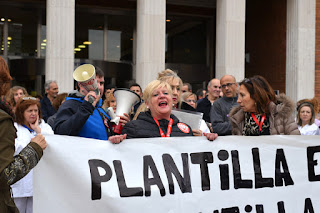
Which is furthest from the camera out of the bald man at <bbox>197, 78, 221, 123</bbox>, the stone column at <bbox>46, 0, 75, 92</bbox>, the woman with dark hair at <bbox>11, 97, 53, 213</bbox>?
the stone column at <bbox>46, 0, 75, 92</bbox>

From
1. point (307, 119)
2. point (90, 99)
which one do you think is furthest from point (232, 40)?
point (90, 99)

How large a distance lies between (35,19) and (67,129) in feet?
60.5

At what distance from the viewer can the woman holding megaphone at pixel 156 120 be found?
12.4 feet

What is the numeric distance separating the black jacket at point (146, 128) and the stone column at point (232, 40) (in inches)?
526

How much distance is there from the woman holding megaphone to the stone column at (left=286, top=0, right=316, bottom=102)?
602 inches

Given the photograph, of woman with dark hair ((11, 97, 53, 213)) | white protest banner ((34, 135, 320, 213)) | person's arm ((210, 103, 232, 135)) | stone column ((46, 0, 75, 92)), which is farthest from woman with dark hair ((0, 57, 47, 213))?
stone column ((46, 0, 75, 92))

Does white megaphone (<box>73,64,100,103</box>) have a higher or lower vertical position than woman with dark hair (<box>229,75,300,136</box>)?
higher

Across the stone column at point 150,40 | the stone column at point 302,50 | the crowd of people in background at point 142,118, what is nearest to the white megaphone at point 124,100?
the crowd of people in background at point 142,118

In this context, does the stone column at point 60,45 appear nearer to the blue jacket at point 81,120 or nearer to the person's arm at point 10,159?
the blue jacket at point 81,120

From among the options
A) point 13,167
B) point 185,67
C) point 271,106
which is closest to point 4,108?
point 13,167

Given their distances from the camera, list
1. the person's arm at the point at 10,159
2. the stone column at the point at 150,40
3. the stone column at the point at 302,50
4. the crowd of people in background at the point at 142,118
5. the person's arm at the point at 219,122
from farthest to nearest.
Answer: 1. the stone column at the point at 302,50
2. the stone column at the point at 150,40
3. the person's arm at the point at 219,122
4. the crowd of people in background at the point at 142,118
5. the person's arm at the point at 10,159

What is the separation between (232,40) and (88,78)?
45.8ft

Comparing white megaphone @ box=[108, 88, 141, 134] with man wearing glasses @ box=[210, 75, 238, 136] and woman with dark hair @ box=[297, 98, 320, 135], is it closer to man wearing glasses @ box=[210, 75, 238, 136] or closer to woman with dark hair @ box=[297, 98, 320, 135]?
man wearing glasses @ box=[210, 75, 238, 136]

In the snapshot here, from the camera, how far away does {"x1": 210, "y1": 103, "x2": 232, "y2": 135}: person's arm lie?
5.29 meters
